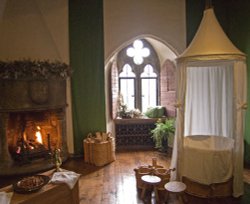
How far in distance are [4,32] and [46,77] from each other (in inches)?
47.1

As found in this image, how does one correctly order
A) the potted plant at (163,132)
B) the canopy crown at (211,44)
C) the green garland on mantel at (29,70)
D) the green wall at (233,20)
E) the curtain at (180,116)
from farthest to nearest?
the potted plant at (163,132)
the green wall at (233,20)
the green garland on mantel at (29,70)
the curtain at (180,116)
the canopy crown at (211,44)

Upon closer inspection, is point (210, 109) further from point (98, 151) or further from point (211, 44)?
point (98, 151)

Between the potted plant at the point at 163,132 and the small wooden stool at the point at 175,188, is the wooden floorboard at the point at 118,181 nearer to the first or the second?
the potted plant at the point at 163,132

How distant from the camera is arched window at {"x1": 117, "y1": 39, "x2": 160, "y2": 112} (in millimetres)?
5902

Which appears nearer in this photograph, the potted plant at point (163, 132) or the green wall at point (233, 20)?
the green wall at point (233, 20)

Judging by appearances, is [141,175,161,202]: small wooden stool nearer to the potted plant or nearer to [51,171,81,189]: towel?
[51,171,81,189]: towel

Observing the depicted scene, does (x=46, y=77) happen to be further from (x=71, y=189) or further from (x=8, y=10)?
(x=71, y=189)

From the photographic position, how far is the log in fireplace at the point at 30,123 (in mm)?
3965

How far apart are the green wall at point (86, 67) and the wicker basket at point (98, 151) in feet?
1.11

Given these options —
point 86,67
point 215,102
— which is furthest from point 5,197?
point 215,102

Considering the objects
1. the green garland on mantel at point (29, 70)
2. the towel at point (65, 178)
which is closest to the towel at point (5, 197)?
the towel at point (65, 178)

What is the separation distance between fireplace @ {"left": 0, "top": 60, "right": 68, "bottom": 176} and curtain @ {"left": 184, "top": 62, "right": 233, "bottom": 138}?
235 centimetres

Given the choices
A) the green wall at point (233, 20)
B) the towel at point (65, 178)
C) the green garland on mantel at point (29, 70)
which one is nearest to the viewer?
the towel at point (65, 178)

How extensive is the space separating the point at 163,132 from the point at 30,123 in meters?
2.68
